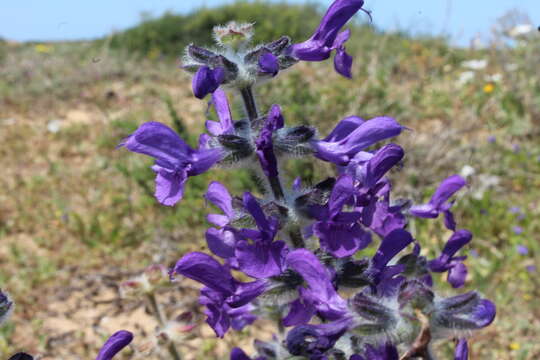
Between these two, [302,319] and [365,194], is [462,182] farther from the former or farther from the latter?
[302,319]

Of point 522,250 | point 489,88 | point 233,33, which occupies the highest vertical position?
point 233,33

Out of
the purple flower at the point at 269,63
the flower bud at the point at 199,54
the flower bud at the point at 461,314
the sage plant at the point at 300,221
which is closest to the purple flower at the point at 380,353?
the sage plant at the point at 300,221

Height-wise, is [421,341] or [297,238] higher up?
[297,238]

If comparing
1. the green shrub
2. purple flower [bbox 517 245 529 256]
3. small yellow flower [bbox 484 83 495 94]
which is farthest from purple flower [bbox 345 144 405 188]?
the green shrub

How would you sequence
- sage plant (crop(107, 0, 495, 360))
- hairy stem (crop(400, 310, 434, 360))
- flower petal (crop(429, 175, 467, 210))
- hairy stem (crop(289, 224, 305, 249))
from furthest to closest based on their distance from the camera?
flower petal (crop(429, 175, 467, 210)), hairy stem (crop(289, 224, 305, 249)), sage plant (crop(107, 0, 495, 360)), hairy stem (crop(400, 310, 434, 360))

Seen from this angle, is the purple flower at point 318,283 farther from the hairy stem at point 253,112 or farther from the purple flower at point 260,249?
the hairy stem at point 253,112

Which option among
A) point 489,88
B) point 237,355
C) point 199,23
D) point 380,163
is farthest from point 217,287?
point 199,23

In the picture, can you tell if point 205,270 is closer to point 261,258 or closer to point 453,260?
point 261,258

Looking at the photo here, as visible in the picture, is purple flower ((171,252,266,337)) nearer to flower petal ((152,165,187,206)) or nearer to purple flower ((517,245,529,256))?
flower petal ((152,165,187,206))
